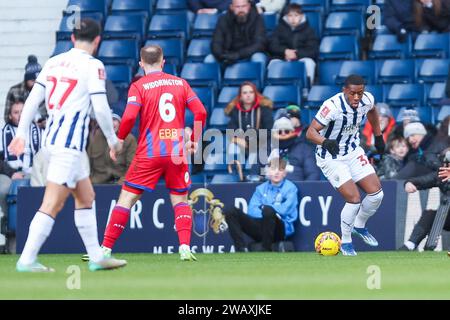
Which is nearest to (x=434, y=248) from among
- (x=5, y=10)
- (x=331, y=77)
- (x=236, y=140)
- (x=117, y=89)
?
(x=236, y=140)

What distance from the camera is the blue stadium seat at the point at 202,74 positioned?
1994cm

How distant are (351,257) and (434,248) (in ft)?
7.67

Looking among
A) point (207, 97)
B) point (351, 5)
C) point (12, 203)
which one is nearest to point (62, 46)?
point (207, 97)

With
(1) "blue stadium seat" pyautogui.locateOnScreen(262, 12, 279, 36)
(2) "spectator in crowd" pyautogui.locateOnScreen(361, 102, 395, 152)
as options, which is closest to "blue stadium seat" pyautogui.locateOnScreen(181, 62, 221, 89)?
(1) "blue stadium seat" pyautogui.locateOnScreen(262, 12, 279, 36)

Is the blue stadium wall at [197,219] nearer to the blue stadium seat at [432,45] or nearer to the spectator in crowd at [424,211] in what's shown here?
the spectator in crowd at [424,211]

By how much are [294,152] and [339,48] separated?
3058mm

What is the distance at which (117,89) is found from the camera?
20016mm

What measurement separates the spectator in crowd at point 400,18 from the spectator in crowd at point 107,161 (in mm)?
4450

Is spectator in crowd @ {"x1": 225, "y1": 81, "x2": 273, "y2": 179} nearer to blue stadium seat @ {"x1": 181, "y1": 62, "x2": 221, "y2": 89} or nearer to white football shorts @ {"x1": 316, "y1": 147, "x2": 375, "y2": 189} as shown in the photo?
blue stadium seat @ {"x1": 181, "y1": 62, "x2": 221, "y2": 89}

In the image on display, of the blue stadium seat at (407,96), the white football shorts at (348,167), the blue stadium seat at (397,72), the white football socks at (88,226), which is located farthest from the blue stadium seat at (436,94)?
the white football socks at (88,226)

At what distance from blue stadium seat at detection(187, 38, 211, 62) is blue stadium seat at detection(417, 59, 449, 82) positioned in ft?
11.2

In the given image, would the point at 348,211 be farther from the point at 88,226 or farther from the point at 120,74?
the point at 120,74

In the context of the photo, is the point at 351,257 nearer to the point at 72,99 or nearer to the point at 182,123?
the point at 182,123

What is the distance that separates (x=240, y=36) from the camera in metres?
19.8
